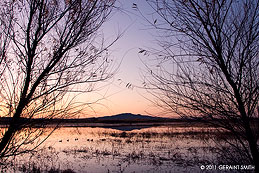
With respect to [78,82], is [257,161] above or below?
below

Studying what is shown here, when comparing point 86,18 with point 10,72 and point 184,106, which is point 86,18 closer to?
point 10,72

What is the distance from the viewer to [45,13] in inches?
146

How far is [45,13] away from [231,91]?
3.20 meters

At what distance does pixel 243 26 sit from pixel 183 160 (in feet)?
28.2

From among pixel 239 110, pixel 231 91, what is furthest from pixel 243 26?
pixel 239 110

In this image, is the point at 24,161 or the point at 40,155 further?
the point at 40,155

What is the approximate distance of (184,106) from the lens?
3418 millimetres

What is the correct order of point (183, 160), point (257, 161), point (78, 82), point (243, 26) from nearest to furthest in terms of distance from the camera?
point (257, 161) → point (243, 26) → point (78, 82) → point (183, 160)

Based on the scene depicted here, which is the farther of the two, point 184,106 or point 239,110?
point 184,106

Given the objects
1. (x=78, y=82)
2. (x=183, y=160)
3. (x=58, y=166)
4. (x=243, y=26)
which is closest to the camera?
(x=243, y=26)

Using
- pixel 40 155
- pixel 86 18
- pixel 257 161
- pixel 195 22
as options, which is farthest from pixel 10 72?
pixel 40 155

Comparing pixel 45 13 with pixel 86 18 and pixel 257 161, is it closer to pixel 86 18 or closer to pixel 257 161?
pixel 86 18

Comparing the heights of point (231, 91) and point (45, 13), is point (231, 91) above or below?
below

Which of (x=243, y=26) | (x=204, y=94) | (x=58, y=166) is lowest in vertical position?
(x=58, y=166)
